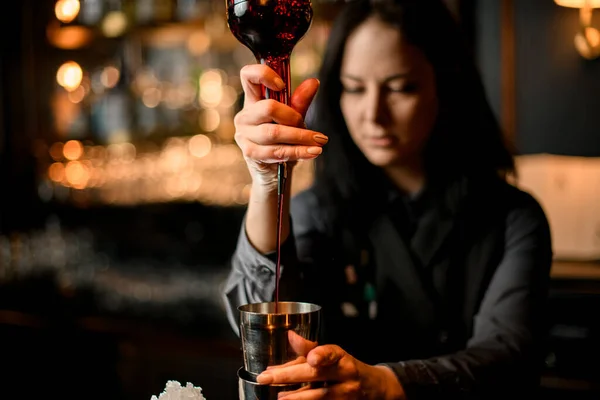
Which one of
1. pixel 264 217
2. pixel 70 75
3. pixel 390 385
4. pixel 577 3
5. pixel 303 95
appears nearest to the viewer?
pixel 303 95

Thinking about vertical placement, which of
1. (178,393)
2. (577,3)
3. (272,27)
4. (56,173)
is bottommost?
(178,393)

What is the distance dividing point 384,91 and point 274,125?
725 mm

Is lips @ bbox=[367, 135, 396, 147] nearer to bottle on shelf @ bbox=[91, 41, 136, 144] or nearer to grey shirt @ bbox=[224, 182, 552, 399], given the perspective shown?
grey shirt @ bbox=[224, 182, 552, 399]

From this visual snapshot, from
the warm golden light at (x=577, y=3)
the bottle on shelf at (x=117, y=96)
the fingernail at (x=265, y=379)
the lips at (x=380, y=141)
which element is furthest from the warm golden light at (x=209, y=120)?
the fingernail at (x=265, y=379)

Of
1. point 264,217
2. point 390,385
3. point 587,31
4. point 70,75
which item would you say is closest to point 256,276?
point 264,217

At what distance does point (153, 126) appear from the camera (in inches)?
166

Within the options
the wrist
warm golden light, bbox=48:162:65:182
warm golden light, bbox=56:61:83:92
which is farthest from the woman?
warm golden light, bbox=48:162:65:182

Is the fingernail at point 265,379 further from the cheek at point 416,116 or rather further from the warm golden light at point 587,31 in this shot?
the warm golden light at point 587,31

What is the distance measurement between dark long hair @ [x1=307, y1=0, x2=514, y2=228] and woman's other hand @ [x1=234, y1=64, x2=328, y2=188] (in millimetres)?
754

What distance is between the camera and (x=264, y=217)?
4.25 feet

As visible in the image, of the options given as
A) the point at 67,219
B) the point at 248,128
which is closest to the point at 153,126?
the point at 67,219

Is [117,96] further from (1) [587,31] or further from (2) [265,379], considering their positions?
(2) [265,379]

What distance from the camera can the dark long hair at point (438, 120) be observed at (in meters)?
1.75

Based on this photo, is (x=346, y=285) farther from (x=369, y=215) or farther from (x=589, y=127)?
(x=589, y=127)
